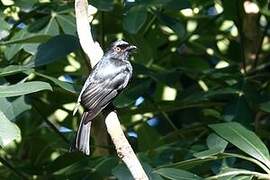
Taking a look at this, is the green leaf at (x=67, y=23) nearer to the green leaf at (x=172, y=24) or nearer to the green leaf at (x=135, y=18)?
the green leaf at (x=135, y=18)

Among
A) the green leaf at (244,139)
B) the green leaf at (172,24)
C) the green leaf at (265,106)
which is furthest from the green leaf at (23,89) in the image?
the green leaf at (265,106)

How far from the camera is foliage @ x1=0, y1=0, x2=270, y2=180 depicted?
3537 millimetres

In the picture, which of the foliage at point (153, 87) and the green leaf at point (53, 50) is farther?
the green leaf at point (53, 50)

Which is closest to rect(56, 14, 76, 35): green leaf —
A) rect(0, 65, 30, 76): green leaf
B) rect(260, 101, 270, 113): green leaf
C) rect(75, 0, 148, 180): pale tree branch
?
rect(0, 65, 30, 76): green leaf

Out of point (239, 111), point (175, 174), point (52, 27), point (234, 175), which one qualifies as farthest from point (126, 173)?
point (52, 27)

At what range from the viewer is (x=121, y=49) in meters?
4.06

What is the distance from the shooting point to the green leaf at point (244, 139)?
336cm

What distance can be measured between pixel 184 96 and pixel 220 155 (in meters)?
1.03

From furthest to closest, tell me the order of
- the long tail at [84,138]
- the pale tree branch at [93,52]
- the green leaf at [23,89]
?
the long tail at [84,138]
the green leaf at [23,89]
the pale tree branch at [93,52]

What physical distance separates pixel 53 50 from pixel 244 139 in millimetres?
994

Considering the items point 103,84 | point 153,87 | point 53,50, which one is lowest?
point 153,87

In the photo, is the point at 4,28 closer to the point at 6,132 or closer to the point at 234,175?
the point at 6,132

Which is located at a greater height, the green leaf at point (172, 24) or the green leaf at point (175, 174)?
the green leaf at point (172, 24)

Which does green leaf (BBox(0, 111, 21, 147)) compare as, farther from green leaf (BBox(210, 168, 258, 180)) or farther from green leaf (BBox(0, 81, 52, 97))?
green leaf (BBox(210, 168, 258, 180))
